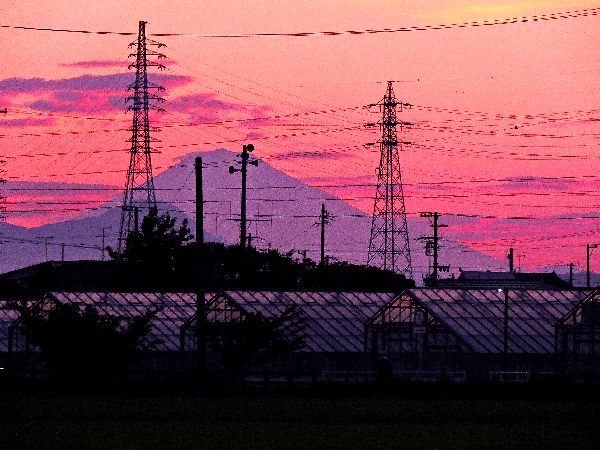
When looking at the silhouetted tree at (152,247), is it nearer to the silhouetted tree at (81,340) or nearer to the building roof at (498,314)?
the building roof at (498,314)

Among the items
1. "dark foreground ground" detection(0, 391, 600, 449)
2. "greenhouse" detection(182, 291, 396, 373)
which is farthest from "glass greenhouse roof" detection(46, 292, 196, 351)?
"dark foreground ground" detection(0, 391, 600, 449)

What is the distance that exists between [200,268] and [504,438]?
24907 millimetres

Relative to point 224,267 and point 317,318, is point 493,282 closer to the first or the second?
point 224,267

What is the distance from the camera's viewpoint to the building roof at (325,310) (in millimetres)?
77688

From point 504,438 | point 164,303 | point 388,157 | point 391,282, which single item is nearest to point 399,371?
point 164,303

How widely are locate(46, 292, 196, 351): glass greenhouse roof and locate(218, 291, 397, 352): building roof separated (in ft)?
14.2

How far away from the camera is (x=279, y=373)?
226ft

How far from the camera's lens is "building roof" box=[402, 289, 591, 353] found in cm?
7552

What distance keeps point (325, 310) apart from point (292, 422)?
36.7 meters

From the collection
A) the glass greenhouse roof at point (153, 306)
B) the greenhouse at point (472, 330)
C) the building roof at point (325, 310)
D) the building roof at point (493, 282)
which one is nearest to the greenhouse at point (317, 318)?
the building roof at point (325, 310)

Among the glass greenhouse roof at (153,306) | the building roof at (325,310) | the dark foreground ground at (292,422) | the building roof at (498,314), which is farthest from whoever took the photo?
the glass greenhouse roof at (153,306)

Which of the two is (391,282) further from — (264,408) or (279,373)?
(264,408)

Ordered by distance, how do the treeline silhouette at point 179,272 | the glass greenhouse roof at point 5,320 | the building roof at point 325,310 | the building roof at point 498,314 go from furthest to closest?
the treeline silhouette at point 179,272, the glass greenhouse roof at point 5,320, the building roof at point 325,310, the building roof at point 498,314

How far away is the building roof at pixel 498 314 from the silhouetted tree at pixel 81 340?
16.0m
